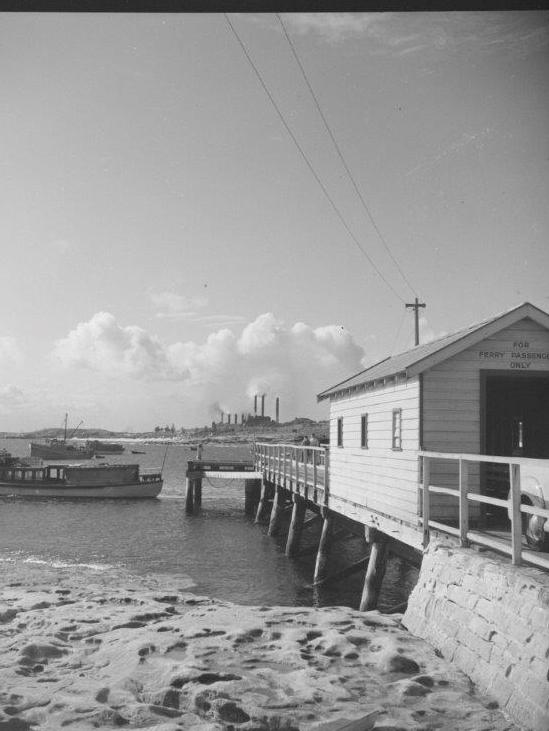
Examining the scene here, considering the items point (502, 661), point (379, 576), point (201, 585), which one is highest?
point (502, 661)

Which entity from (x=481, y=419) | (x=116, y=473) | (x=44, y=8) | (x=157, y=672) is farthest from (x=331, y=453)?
(x=116, y=473)

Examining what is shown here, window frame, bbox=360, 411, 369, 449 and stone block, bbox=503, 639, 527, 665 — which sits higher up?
window frame, bbox=360, 411, 369, 449

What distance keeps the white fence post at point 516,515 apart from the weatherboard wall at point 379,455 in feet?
13.4

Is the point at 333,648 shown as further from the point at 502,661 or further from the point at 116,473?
the point at 116,473

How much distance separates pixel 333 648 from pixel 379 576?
21.0ft

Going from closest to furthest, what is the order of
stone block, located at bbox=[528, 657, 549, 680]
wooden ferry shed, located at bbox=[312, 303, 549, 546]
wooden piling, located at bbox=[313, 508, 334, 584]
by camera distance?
stone block, located at bbox=[528, 657, 549, 680] → wooden ferry shed, located at bbox=[312, 303, 549, 546] → wooden piling, located at bbox=[313, 508, 334, 584]

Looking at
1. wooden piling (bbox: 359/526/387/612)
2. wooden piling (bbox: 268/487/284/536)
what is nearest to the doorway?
wooden piling (bbox: 359/526/387/612)

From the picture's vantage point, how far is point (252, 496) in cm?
3547

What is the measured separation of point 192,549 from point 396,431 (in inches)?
572

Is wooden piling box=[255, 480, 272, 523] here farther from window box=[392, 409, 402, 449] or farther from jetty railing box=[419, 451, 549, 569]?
jetty railing box=[419, 451, 549, 569]

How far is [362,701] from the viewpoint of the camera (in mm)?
5984

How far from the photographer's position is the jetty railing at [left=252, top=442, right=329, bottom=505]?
19125 mm

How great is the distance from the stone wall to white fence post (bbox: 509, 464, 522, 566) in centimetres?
15

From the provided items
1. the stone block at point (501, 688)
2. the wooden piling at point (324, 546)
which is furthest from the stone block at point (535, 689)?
the wooden piling at point (324, 546)
